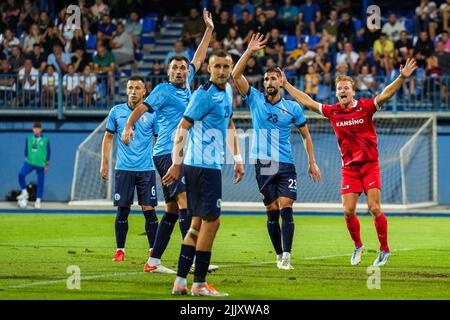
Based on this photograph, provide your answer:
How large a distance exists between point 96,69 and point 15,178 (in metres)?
4.26

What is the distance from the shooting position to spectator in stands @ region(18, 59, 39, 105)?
29.0 m

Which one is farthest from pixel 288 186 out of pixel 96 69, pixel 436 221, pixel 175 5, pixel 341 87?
pixel 175 5

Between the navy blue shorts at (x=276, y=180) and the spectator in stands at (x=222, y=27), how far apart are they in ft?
56.6

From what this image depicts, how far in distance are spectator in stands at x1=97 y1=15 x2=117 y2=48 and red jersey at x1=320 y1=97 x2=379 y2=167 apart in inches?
721

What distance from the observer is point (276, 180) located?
12664 mm

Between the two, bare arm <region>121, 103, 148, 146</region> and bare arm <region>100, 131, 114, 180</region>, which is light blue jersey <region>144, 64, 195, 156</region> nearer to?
bare arm <region>121, 103, 148, 146</region>

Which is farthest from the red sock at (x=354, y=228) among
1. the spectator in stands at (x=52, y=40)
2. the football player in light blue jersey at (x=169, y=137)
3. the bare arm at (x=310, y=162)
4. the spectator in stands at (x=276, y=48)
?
the spectator in stands at (x=52, y=40)

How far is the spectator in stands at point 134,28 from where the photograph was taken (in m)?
31.3

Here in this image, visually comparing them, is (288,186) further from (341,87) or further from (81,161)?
(81,161)

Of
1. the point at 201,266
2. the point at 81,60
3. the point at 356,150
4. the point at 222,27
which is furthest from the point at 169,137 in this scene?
the point at 81,60

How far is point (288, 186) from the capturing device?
12.6 meters

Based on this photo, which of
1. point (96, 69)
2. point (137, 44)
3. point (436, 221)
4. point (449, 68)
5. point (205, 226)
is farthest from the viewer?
point (137, 44)

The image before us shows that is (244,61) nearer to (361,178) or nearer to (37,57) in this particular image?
(361,178)

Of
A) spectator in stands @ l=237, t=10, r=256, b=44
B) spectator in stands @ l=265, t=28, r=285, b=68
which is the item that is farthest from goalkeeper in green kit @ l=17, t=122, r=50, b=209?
spectator in stands @ l=265, t=28, r=285, b=68
